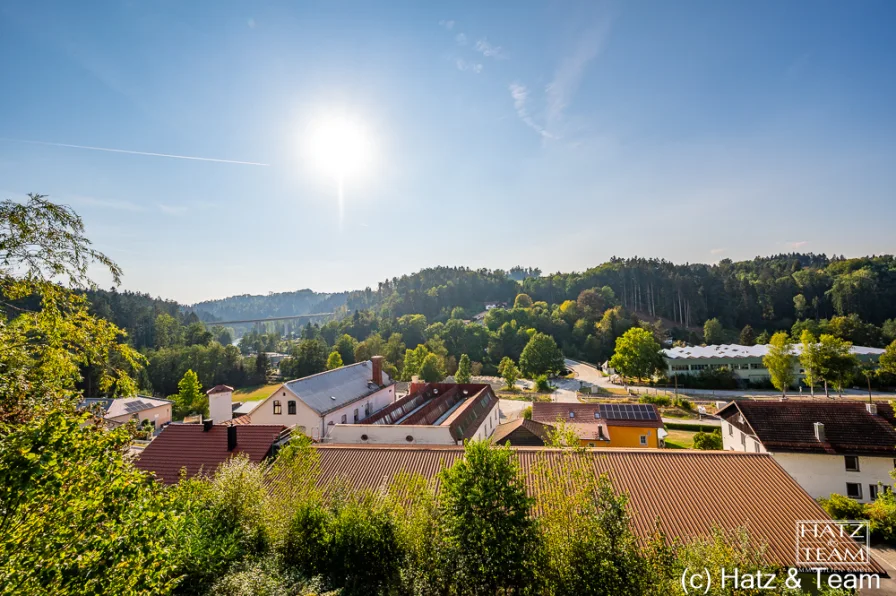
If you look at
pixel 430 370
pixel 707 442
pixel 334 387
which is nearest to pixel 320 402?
pixel 334 387

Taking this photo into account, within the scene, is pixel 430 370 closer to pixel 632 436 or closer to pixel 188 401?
pixel 188 401

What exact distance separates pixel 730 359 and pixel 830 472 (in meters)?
44.9

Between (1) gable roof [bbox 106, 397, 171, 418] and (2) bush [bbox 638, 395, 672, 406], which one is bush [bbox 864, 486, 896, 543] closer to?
(2) bush [bbox 638, 395, 672, 406]

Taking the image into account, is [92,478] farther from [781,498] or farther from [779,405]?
[779,405]

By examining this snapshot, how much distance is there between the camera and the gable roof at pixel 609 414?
28359 millimetres

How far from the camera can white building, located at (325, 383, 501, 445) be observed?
2225cm

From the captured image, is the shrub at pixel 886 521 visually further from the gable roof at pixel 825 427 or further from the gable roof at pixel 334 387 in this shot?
the gable roof at pixel 334 387

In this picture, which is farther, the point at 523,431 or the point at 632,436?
the point at 632,436

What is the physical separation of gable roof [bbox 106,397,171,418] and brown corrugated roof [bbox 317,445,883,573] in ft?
100

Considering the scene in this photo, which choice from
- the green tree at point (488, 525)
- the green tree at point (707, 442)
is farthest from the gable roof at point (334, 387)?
the green tree at point (707, 442)

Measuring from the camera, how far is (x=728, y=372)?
5753cm

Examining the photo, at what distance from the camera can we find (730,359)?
59500 mm

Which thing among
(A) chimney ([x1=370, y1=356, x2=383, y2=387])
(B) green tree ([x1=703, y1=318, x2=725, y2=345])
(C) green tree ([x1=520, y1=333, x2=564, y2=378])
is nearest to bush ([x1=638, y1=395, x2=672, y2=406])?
(C) green tree ([x1=520, y1=333, x2=564, y2=378])

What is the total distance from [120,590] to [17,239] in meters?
5.62
